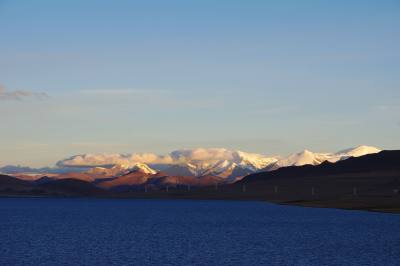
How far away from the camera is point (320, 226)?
5551 inches

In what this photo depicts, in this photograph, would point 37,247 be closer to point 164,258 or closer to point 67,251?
point 67,251

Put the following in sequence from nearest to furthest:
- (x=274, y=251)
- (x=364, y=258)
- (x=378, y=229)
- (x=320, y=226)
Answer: (x=364, y=258)
(x=274, y=251)
(x=378, y=229)
(x=320, y=226)

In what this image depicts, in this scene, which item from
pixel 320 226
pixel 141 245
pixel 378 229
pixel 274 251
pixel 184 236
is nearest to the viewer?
pixel 274 251

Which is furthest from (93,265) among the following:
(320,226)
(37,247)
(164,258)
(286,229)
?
(320,226)

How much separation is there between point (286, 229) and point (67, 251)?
169ft

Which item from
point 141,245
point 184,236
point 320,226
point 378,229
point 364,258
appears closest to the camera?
point 364,258

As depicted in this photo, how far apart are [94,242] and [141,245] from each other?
8370 mm

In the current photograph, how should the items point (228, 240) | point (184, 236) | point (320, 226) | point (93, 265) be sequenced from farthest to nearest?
point (320, 226), point (184, 236), point (228, 240), point (93, 265)

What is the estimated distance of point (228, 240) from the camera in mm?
108812

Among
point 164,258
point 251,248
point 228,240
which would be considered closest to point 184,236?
point 228,240

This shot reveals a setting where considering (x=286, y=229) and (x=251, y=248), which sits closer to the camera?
(x=251, y=248)

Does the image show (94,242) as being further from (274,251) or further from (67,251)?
(274,251)

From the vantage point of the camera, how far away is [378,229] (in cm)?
12862

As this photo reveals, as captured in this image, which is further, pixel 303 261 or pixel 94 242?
pixel 94 242
